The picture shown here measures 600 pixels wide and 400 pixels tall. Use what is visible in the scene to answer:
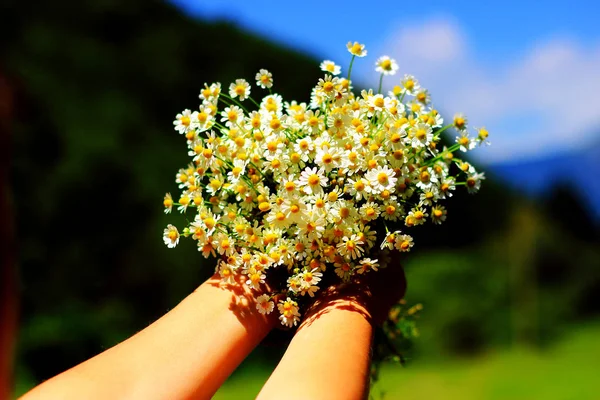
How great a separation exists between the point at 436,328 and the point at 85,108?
7.66 meters

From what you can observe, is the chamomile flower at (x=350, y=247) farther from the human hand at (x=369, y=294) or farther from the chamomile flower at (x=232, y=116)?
the chamomile flower at (x=232, y=116)

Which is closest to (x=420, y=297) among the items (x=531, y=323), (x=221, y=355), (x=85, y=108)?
(x=531, y=323)

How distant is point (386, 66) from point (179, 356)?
0.88 m

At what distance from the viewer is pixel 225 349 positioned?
5.10 ft

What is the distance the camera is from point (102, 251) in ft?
29.8

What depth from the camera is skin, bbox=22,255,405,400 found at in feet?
4.49

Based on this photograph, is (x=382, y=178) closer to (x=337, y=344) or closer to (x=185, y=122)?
(x=337, y=344)

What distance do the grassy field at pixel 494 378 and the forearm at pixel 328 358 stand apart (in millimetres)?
7798

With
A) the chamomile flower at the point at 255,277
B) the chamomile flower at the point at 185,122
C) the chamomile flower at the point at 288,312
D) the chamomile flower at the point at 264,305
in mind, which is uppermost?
the chamomile flower at the point at 185,122

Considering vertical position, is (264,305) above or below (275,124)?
below

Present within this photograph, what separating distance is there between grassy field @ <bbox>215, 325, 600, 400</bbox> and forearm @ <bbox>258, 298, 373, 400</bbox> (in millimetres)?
7798

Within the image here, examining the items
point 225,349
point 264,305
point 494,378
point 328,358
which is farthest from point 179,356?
point 494,378

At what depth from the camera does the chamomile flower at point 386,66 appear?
1621mm

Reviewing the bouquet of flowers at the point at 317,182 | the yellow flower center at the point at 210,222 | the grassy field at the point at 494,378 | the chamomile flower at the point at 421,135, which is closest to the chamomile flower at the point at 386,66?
the bouquet of flowers at the point at 317,182
